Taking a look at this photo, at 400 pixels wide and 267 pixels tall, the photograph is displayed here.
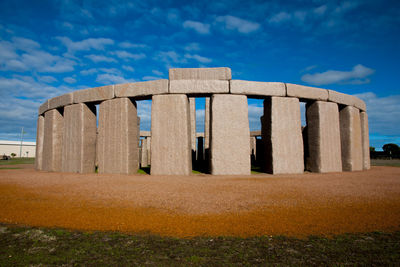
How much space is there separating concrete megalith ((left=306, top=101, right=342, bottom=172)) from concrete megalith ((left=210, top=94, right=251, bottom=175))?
294 cm

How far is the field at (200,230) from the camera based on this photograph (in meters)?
1.77

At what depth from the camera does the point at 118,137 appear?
8484 mm

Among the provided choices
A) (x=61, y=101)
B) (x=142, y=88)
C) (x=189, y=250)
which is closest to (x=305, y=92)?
(x=142, y=88)

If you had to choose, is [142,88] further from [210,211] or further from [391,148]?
[391,148]

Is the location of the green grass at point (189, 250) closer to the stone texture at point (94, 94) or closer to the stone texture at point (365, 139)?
the stone texture at point (94, 94)

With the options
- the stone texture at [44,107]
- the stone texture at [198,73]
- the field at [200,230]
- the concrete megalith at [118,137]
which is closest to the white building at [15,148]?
the stone texture at [44,107]

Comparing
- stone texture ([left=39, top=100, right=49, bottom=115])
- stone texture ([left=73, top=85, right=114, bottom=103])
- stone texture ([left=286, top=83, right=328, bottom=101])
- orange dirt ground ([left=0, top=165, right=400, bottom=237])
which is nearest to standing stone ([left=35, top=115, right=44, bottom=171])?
stone texture ([left=39, top=100, right=49, bottom=115])

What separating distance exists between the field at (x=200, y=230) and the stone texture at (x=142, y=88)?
495cm

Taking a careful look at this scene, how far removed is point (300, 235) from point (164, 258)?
1.36 metres

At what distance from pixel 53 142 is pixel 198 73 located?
24.2 feet

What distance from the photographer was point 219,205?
3.47 m

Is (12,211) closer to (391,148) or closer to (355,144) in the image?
(355,144)

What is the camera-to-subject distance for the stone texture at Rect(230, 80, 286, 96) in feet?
26.5

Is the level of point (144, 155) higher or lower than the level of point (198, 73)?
lower
